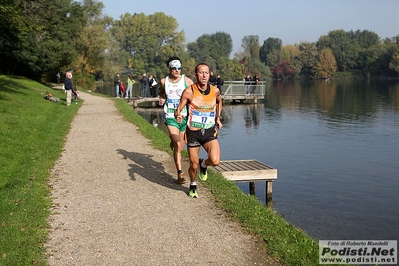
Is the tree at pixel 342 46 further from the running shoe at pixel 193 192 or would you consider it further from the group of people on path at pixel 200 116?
the running shoe at pixel 193 192

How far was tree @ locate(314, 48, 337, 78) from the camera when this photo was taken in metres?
127

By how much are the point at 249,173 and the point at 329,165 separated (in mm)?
5203

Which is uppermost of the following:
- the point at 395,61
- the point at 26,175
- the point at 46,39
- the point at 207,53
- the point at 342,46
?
the point at 342,46

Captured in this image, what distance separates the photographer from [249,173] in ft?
34.6

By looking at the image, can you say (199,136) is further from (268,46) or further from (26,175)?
(268,46)

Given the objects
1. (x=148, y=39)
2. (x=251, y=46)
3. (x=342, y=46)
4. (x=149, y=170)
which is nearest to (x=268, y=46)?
(x=251, y=46)

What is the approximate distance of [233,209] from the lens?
22.6 ft

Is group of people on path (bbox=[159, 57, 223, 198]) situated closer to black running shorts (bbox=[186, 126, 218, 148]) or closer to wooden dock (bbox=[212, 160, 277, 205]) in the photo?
black running shorts (bbox=[186, 126, 218, 148])

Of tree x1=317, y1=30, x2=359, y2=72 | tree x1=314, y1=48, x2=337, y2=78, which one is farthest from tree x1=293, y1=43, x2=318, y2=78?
tree x1=317, y1=30, x2=359, y2=72

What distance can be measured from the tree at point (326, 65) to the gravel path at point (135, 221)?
403 ft

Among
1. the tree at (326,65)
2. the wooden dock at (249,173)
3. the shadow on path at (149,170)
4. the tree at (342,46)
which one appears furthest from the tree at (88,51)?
the tree at (342,46)

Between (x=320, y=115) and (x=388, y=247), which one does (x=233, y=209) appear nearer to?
(x=388, y=247)

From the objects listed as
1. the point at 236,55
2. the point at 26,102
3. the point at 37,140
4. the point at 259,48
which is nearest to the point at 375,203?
the point at 37,140

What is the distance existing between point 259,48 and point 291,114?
141 meters
